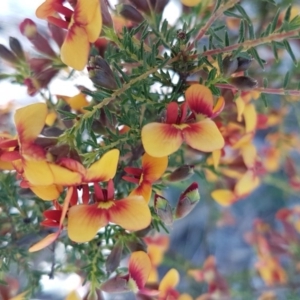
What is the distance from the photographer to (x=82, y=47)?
1.23 ft

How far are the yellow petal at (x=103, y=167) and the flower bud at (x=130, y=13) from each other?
0.52 ft

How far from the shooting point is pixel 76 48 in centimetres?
37

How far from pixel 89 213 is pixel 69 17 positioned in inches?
6.6

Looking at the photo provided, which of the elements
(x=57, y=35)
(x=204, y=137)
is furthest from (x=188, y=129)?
(x=57, y=35)

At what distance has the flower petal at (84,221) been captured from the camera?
0.38m

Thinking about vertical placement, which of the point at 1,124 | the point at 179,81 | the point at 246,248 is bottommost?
the point at 246,248

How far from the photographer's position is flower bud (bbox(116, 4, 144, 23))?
0.45 meters

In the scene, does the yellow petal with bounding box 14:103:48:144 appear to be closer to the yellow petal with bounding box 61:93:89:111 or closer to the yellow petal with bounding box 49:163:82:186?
the yellow petal with bounding box 49:163:82:186

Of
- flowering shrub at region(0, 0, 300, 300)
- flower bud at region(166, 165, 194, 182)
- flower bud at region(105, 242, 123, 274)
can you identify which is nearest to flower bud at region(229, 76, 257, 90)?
flowering shrub at region(0, 0, 300, 300)

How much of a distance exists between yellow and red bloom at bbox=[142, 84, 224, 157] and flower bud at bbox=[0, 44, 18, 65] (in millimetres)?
234

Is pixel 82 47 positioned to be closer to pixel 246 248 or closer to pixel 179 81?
pixel 179 81

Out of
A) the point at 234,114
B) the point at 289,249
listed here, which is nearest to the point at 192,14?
the point at 234,114

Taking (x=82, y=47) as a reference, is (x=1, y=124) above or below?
below

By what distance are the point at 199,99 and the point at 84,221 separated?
142 mm
